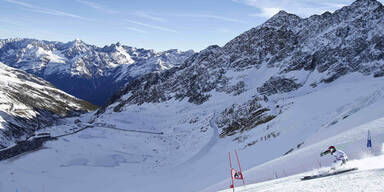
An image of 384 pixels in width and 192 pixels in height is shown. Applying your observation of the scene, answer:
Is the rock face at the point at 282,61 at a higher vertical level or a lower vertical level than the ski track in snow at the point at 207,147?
higher

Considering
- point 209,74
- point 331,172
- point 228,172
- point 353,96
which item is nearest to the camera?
point 331,172

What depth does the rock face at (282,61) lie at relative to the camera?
62844 mm

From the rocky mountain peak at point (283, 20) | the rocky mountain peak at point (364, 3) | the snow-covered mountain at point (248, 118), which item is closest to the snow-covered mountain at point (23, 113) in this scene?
the snow-covered mountain at point (248, 118)

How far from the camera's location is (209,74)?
106125mm

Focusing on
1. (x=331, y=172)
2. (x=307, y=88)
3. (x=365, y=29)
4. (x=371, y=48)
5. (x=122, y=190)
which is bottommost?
(x=122, y=190)

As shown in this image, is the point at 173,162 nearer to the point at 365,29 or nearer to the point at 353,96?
the point at 353,96

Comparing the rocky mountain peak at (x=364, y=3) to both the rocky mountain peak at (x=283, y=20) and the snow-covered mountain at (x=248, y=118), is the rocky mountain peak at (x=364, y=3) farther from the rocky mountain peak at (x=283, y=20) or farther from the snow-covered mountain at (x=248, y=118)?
the rocky mountain peak at (x=283, y=20)

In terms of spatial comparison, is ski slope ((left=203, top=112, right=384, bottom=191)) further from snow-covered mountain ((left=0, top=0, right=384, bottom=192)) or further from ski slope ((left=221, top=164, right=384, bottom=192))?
snow-covered mountain ((left=0, top=0, right=384, bottom=192))

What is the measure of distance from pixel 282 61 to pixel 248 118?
44827mm

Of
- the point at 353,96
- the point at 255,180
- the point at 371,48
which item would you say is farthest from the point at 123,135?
the point at 371,48

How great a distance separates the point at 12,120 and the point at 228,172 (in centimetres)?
10892

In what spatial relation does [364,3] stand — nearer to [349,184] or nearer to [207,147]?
[207,147]

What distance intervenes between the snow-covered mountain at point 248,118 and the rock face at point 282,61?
0.34 metres

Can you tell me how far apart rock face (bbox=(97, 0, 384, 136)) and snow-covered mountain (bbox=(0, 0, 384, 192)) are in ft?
1.12
